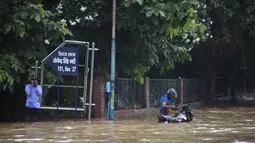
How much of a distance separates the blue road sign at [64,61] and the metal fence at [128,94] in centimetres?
456

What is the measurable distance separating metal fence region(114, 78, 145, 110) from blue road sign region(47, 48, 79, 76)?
4564 mm

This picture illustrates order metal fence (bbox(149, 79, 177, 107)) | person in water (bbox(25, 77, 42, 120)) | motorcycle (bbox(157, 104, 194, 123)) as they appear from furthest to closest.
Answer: metal fence (bbox(149, 79, 177, 107))
motorcycle (bbox(157, 104, 194, 123))
person in water (bbox(25, 77, 42, 120))

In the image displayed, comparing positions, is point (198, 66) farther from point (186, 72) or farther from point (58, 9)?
Result: point (58, 9)

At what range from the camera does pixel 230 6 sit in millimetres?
26719

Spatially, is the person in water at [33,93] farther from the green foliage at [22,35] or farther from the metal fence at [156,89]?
the metal fence at [156,89]

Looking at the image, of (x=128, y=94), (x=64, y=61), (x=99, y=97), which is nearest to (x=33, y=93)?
(x=64, y=61)

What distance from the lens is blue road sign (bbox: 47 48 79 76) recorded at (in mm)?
14039

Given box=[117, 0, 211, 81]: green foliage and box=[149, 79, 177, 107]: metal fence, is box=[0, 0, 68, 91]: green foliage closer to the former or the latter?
box=[117, 0, 211, 81]: green foliage

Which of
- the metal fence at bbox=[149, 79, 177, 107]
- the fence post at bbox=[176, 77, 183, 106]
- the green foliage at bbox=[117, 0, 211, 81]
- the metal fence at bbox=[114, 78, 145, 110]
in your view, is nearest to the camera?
the green foliage at bbox=[117, 0, 211, 81]

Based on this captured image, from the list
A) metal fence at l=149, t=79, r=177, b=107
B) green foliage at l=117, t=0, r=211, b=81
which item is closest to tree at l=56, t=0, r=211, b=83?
green foliage at l=117, t=0, r=211, b=81

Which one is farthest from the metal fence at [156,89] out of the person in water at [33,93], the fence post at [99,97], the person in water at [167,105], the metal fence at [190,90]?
the person in water at [33,93]

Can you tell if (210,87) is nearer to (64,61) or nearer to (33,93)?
(64,61)

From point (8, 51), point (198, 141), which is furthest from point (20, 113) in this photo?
point (198, 141)

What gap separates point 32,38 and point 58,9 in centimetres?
198
